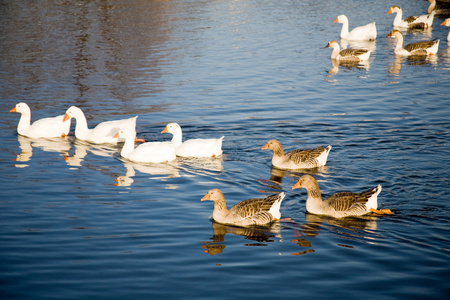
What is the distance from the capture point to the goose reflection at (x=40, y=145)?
14967mm

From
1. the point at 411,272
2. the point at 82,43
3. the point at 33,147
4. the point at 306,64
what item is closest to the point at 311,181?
the point at 411,272

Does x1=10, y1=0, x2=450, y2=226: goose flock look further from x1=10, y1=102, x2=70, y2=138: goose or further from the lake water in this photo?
the lake water

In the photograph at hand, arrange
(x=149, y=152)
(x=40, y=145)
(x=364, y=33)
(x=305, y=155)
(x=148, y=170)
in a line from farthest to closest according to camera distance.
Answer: (x=364, y=33) < (x=40, y=145) < (x=149, y=152) < (x=148, y=170) < (x=305, y=155)

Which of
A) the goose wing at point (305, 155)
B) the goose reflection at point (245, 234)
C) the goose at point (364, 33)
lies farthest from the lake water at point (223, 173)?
the goose at point (364, 33)

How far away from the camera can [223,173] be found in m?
13.2

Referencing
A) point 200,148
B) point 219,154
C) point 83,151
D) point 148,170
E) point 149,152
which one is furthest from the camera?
point 83,151

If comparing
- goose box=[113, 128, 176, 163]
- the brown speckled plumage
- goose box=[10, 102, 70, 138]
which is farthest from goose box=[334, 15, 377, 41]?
the brown speckled plumage

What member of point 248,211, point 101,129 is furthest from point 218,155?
point 248,211

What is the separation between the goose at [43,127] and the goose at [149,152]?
9.24ft

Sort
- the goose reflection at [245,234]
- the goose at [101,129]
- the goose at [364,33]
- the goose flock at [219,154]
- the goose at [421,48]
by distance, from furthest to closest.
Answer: the goose at [364,33] → the goose at [421,48] → the goose at [101,129] → the goose flock at [219,154] → the goose reflection at [245,234]

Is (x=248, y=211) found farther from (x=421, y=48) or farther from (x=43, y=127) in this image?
(x=421, y=48)

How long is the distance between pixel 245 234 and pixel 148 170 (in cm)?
439

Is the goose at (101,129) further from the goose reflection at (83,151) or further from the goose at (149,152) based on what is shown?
the goose at (149,152)

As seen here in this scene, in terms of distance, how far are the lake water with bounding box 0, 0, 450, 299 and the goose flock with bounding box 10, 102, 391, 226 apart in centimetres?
23
